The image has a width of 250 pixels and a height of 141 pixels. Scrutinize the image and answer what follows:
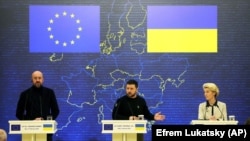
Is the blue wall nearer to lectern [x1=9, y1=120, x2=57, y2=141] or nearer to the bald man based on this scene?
the bald man

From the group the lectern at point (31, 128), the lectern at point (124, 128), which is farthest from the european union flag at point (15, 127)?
the lectern at point (124, 128)

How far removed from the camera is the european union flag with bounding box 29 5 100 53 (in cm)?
820

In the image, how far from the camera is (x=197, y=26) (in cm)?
821

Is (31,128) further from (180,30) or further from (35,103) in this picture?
(180,30)

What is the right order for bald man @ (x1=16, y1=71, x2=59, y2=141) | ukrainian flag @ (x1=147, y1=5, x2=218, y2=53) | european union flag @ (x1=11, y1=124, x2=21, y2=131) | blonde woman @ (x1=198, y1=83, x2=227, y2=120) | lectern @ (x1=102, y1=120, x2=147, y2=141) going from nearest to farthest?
lectern @ (x1=102, y1=120, x2=147, y2=141)
european union flag @ (x1=11, y1=124, x2=21, y2=131)
blonde woman @ (x1=198, y1=83, x2=227, y2=120)
bald man @ (x1=16, y1=71, x2=59, y2=141)
ukrainian flag @ (x1=147, y1=5, x2=218, y2=53)

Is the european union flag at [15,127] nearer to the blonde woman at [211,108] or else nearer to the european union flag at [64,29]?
the european union flag at [64,29]

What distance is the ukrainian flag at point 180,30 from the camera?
8.19 m

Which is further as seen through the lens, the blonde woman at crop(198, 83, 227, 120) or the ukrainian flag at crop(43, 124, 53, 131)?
the blonde woman at crop(198, 83, 227, 120)

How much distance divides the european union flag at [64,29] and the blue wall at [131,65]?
0.08 m

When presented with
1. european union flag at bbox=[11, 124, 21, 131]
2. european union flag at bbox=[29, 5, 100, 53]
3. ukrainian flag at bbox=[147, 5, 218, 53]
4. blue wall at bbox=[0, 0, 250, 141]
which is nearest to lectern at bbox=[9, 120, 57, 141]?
european union flag at bbox=[11, 124, 21, 131]

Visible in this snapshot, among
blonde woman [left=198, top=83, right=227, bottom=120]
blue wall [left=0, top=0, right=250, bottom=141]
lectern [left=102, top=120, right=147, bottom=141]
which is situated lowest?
lectern [left=102, top=120, right=147, bottom=141]

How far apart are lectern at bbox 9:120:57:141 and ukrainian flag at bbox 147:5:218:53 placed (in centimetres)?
252

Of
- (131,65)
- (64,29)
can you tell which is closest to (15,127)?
(64,29)

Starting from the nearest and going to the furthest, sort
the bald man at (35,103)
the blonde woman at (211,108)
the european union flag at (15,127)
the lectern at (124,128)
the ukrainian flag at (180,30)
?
the lectern at (124,128) < the european union flag at (15,127) < the blonde woman at (211,108) < the bald man at (35,103) < the ukrainian flag at (180,30)
